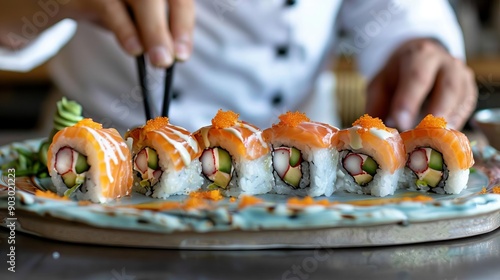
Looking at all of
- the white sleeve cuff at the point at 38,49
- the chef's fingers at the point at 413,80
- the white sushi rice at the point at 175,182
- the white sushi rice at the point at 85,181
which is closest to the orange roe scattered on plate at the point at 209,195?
the white sushi rice at the point at 175,182

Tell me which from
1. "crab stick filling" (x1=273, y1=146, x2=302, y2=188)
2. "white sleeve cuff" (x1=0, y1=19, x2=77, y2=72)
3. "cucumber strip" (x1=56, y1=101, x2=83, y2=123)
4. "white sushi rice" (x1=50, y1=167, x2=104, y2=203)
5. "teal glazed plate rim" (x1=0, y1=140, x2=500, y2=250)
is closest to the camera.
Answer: "teal glazed plate rim" (x1=0, y1=140, x2=500, y2=250)

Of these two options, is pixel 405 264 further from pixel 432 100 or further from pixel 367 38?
pixel 367 38

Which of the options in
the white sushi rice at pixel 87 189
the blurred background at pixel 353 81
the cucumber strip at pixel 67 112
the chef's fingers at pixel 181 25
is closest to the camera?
the white sushi rice at pixel 87 189


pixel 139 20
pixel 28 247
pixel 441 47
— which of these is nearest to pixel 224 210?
pixel 28 247

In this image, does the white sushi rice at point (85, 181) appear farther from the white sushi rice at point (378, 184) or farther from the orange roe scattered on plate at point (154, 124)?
the white sushi rice at point (378, 184)

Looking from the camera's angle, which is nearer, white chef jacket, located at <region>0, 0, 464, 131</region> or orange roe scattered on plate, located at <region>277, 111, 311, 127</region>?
orange roe scattered on plate, located at <region>277, 111, 311, 127</region>

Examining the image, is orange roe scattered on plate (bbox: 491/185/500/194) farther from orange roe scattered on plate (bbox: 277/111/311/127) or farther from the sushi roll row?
orange roe scattered on plate (bbox: 277/111/311/127)

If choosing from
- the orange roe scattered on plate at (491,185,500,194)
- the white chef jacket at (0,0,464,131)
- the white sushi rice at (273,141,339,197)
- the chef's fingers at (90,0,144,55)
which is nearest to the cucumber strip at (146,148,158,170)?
the white sushi rice at (273,141,339,197)
